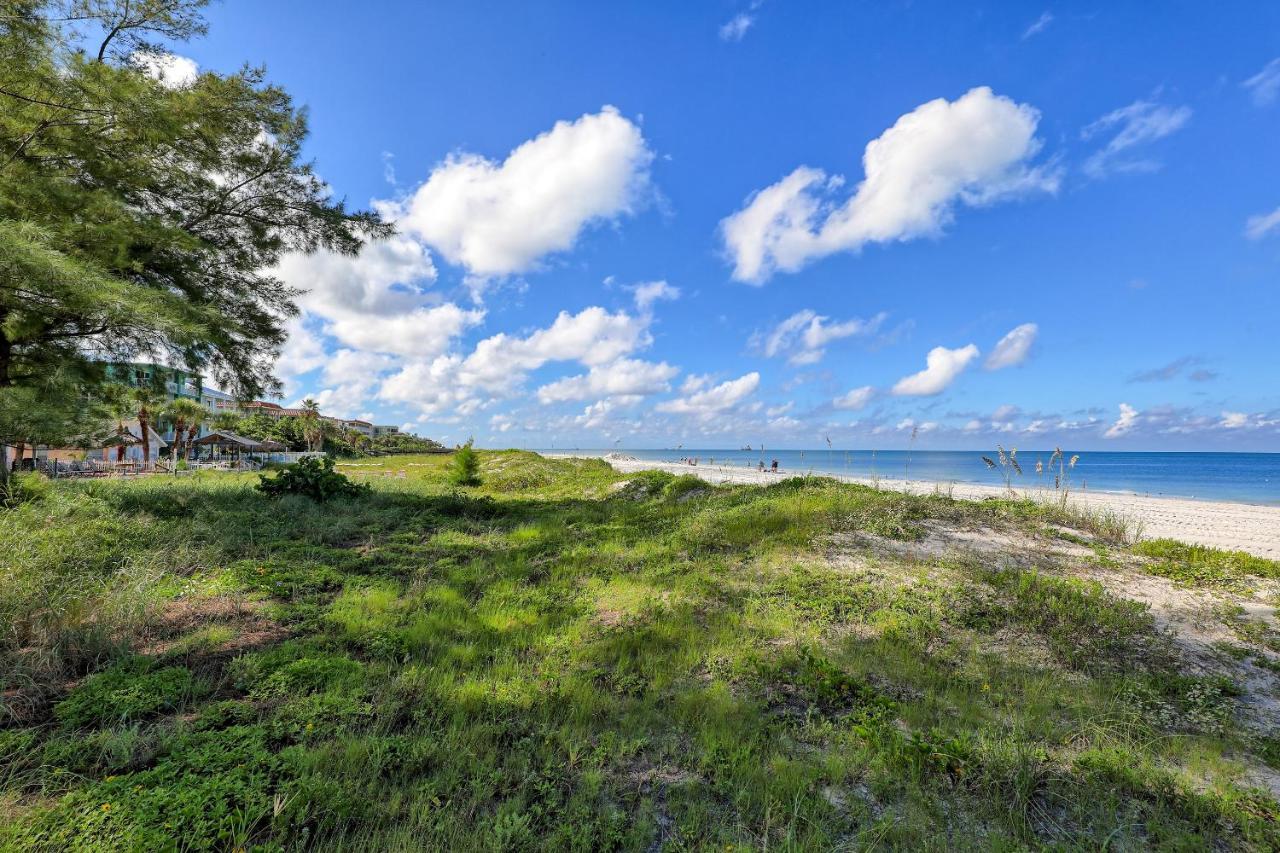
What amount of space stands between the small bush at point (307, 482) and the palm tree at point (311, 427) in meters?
54.5

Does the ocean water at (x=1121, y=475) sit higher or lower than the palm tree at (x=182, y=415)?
lower

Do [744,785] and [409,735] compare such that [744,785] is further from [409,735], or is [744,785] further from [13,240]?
[13,240]

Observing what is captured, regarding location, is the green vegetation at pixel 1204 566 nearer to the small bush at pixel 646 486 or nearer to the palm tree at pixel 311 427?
the small bush at pixel 646 486

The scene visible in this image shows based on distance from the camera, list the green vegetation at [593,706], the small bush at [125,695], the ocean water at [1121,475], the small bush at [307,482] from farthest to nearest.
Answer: the ocean water at [1121,475] → the small bush at [307,482] → the small bush at [125,695] → the green vegetation at [593,706]

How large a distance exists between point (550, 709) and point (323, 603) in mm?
3900

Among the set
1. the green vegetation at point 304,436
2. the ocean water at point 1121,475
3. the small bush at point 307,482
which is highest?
the green vegetation at point 304,436

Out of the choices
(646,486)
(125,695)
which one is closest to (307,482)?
(646,486)

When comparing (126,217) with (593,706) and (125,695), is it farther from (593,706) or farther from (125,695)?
(593,706)

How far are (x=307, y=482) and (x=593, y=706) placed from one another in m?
13.3

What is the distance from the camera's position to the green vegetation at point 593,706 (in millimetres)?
2621

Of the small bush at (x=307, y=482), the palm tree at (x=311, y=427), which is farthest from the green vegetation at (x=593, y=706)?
the palm tree at (x=311, y=427)

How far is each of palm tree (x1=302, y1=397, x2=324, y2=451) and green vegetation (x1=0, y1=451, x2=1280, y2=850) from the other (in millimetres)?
61516

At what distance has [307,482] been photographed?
13539 millimetres

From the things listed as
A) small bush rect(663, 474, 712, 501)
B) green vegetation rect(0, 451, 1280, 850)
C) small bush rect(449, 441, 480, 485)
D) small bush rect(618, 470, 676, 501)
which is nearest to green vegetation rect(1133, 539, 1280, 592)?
green vegetation rect(0, 451, 1280, 850)
